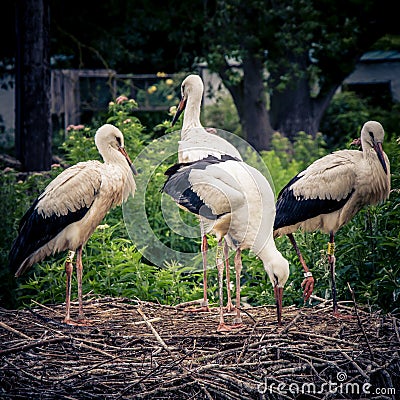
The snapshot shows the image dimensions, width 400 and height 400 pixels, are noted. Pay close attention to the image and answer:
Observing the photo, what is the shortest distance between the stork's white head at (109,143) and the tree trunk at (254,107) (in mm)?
9665

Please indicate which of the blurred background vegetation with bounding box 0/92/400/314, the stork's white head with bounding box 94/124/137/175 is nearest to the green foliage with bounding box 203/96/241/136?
the blurred background vegetation with bounding box 0/92/400/314

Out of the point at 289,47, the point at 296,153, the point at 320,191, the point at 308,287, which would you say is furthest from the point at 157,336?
the point at 289,47

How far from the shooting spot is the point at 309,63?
16.6 meters

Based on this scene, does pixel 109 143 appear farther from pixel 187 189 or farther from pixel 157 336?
pixel 157 336

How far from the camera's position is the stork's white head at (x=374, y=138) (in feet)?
22.2

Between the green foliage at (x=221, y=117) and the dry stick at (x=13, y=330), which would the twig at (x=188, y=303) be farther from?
the green foliage at (x=221, y=117)

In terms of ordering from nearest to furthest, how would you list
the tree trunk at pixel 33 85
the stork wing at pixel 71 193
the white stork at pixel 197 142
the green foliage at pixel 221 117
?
1. the stork wing at pixel 71 193
2. the white stork at pixel 197 142
3. the tree trunk at pixel 33 85
4. the green foliage at pixel 221 117

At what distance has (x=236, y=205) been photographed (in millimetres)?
6246

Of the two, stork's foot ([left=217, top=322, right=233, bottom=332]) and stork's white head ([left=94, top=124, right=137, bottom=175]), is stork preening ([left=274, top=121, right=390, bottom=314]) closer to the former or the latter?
stork's foot ([left=217, top=322, right=233, bottom=332])

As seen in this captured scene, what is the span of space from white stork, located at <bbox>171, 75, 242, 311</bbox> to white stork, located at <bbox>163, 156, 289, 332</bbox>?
47cm

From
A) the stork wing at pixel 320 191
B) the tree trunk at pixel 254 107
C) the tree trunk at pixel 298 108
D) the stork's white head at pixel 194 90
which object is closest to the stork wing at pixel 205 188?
the stork wing at pixel 320 191

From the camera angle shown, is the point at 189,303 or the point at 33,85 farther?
the point at 33,85

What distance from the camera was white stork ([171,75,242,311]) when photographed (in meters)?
7.12

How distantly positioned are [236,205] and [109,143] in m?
1.18
